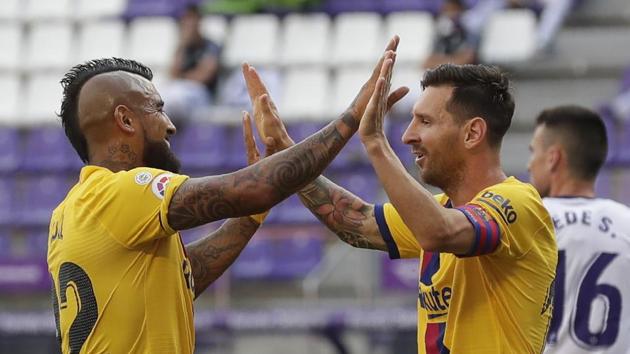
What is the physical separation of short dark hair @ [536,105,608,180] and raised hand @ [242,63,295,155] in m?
1.85

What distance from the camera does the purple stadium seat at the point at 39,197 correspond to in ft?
46.6

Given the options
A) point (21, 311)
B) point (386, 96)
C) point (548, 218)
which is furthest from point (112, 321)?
→ point (21, 311)

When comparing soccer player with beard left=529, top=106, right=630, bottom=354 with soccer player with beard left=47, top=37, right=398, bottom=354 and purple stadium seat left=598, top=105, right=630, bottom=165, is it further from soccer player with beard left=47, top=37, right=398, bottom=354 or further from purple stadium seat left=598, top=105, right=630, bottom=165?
purple stadium seat left=598, top=105, right=630, bottom=165

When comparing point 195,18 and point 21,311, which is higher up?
point 195,18

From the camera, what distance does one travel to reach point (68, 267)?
190 inches

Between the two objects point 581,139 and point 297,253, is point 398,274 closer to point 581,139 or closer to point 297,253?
point 297,253

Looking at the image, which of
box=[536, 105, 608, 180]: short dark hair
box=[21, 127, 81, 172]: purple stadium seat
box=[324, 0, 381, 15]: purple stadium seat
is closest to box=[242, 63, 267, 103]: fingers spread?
box=[536, 105, 608, 180]: short dark hair

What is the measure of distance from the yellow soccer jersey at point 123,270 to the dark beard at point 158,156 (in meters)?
0.23

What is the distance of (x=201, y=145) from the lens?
1465 centimetres

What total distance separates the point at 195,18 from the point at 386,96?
10.7 m

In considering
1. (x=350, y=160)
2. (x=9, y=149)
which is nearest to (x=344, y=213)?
(x=350, y=160)

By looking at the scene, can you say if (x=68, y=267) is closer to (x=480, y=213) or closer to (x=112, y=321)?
(x=112, y=321)

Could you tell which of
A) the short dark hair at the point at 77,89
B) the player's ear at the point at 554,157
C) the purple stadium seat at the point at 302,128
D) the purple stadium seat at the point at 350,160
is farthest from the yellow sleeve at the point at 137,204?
the purple stadium seat at the point at 302,128

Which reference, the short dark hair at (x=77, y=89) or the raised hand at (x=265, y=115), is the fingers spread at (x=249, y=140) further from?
the short dark hair at (x=77, y=89)
